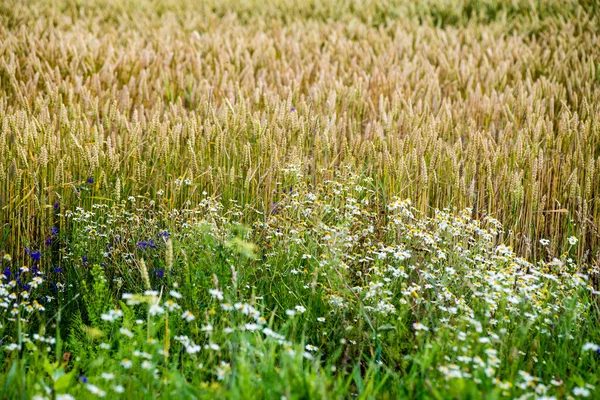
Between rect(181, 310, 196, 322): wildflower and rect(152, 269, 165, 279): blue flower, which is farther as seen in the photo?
rect(152, 269, 165, 279): blue flower

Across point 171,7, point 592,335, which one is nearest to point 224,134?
point 592,335

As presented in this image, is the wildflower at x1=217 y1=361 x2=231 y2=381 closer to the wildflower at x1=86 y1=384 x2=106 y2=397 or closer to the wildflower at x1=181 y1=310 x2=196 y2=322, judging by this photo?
the wildflower at x1=181 y1=310 x2=196 y2=322

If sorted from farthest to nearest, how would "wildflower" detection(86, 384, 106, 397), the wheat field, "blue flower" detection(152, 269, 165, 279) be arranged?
1. "blue flower" detection(152, 269, 165, 279)
2. the wheat field
3. "wildflower" detection(86, 384, 106, 397)

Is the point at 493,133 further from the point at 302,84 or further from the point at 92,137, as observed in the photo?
the point at 92,137

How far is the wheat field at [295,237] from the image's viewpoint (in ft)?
7.02

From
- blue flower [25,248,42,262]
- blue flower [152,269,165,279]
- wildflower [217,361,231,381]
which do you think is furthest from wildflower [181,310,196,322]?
blue flower [25,248,42,262]

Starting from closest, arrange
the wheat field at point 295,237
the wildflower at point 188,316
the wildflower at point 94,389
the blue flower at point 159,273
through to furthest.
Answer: the wildflower at point 94,389 → the wildflower at point 188,316 → the wheat field at point 295,237 → the blue flower at point 159,273

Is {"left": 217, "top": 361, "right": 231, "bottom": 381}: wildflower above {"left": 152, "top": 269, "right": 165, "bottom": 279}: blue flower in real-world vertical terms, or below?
above

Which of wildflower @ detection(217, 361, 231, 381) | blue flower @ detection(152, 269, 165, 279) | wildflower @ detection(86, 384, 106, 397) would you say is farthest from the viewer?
blue flower @ detection(152, 269, 165, 279)

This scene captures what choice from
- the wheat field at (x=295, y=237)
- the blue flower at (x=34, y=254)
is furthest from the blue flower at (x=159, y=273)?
the blue flower at (x=34, y=254)

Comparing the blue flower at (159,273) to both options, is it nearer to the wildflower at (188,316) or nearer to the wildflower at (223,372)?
the wildflower at (188,316)

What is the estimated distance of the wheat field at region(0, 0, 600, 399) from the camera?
2.14 meters

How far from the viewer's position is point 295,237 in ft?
9.36

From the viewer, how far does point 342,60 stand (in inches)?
249
